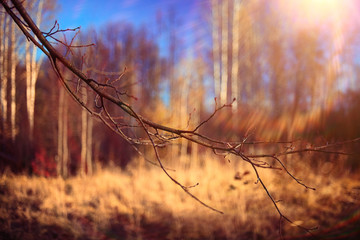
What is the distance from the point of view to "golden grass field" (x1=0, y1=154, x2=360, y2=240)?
3764 millimetres

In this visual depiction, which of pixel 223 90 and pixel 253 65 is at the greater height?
pixel 253 65

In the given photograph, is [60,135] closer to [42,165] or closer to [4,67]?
[42,165]

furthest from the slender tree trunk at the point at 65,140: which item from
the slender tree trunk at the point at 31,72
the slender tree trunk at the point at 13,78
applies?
the slender tree trunk at the point at 13,78

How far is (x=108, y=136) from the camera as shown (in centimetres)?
1042

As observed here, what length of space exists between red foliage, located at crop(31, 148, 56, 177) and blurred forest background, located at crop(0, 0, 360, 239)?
A: 35 millimetres

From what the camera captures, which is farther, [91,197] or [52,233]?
[91,197]

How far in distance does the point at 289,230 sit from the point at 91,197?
398cm

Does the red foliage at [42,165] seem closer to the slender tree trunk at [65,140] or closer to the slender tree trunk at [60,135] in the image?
the slender tree trunk at [60,135]

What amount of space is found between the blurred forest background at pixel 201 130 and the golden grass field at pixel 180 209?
3cm

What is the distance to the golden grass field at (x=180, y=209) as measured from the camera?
3.76m

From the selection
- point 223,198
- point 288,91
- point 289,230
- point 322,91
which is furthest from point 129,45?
point 289,230

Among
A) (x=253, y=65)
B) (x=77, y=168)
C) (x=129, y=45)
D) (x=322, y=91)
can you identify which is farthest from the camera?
(x=129, y=45)

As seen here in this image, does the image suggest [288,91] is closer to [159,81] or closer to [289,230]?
[159,81]

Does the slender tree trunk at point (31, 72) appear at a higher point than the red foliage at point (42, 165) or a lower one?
higher
